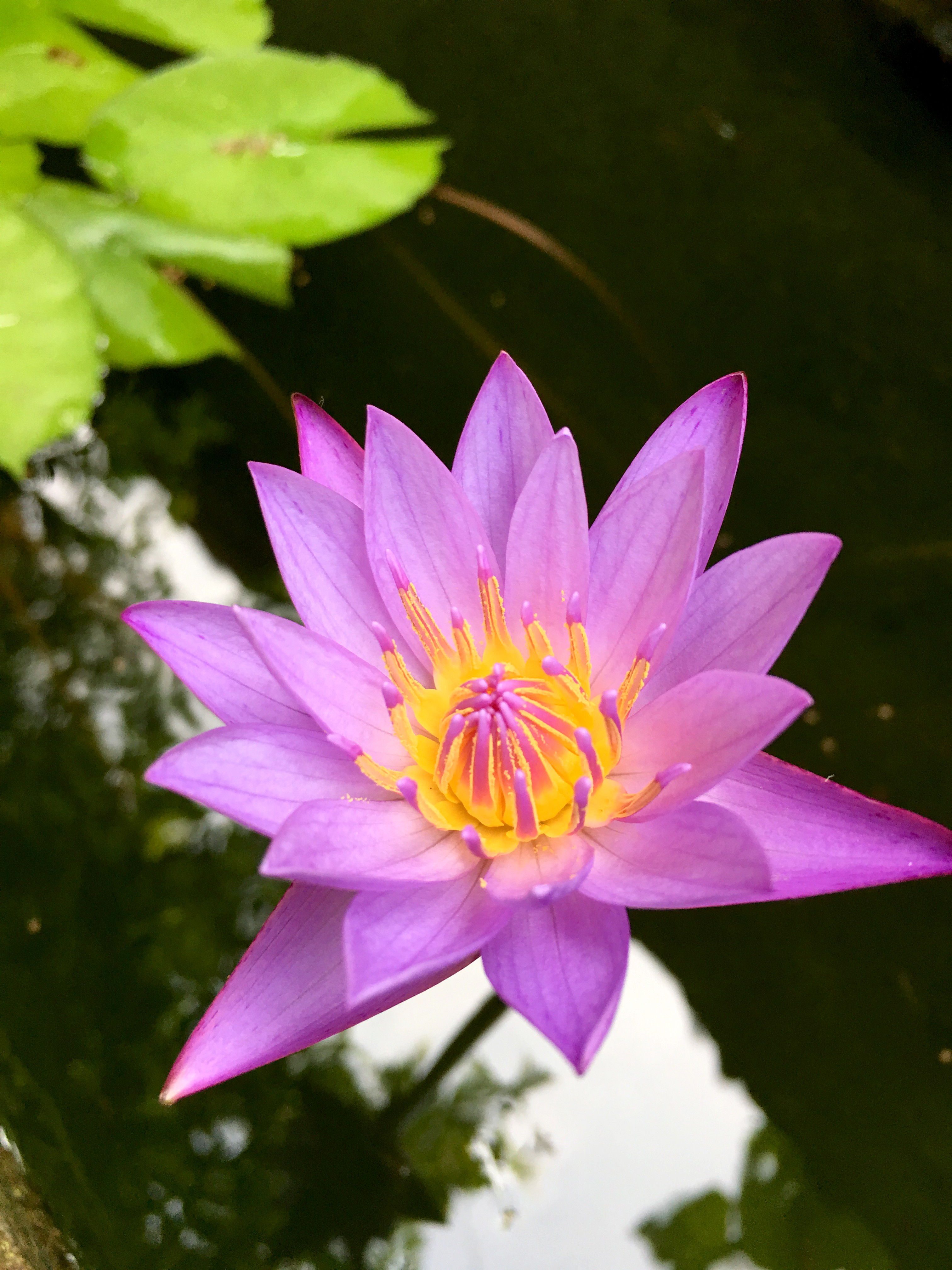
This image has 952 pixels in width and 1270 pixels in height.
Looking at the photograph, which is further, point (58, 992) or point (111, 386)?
point (111, 386)

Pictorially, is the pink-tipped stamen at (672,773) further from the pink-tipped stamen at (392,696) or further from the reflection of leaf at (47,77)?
the reflection of leaf at (47,77)

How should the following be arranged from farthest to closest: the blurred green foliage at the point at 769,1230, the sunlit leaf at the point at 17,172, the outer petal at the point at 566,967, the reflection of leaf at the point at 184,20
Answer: the reflection of leaf at the point at 184,20 → the sunlit leaf at the point at 17,172 → the blurred green foliage at the point at 769,1230 → the outer petal at the point at 566,967

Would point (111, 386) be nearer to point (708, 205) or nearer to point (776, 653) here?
point (708, 205)

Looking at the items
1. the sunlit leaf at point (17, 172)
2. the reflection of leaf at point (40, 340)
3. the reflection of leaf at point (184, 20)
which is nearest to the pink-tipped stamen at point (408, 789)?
the reflection of leaf at point (40, 340)

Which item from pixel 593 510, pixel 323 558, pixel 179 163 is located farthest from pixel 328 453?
pixel 179 163

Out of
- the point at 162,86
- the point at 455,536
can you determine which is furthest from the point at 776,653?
the point at 162,86

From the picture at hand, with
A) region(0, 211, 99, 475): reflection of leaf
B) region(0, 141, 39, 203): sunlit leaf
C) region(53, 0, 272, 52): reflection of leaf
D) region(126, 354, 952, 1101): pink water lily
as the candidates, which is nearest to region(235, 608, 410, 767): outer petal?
region(126, 354, 952, 1101): pink water lily
